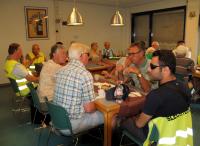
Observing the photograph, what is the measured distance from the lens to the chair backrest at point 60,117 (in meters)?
1.85

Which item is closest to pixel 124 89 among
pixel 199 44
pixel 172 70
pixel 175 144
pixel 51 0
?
pixel 172 70

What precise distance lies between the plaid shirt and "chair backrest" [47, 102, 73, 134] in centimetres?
13

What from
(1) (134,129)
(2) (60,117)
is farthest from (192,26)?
(2) (60,117)

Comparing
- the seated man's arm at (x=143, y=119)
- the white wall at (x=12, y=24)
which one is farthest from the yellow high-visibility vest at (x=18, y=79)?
the white wall at (x=12, y=24)

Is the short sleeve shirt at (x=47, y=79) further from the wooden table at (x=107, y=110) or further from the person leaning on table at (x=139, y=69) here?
the person leaning on table at (x=139, y=69)

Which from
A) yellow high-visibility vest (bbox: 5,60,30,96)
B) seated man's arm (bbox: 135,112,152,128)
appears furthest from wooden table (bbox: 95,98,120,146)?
yellow high-visibility vest (bbox: 5,60,30,96)

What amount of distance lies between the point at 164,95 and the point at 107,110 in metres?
0.64

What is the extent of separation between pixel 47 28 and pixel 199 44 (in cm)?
474

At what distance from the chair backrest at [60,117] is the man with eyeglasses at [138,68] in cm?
108

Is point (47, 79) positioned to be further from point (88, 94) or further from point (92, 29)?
point (92, 29)

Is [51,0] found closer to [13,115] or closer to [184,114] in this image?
[13,115]

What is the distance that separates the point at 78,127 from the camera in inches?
80.1

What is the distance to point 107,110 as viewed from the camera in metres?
1.92

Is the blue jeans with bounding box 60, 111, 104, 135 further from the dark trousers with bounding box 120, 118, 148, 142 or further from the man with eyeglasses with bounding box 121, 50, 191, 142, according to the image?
the man with eyeglasses with bounding box 121, 50, 191, 142
